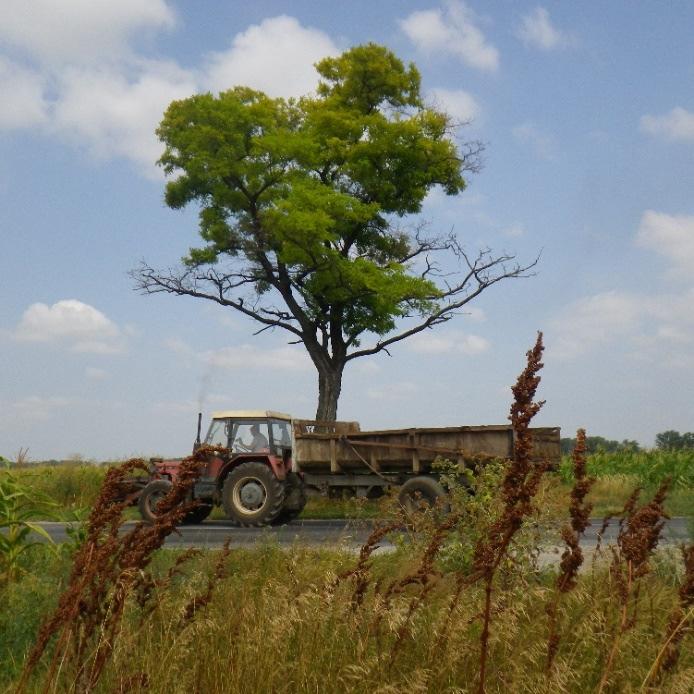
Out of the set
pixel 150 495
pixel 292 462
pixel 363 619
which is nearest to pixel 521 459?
pixel 363 619

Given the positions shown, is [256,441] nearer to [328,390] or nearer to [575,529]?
[328,390]

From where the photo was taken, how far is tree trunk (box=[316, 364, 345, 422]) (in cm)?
2688

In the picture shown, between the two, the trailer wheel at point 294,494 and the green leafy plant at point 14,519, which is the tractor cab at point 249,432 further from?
the green leafy plant at point 14,519

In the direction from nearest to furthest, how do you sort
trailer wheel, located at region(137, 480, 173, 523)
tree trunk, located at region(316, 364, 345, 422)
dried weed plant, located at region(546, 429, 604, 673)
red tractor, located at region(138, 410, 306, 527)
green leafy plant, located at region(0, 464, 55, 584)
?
dried weed plant, located at region(546, 429, 604, 673), green leafy plant, located at region(0, 464, 55, 584), red tractor, located at region(138, 410, 306, 527), trailer wheel, located at region(137, 480, 173, 523), tree trunk, located at region(316, 364, 345, 422)

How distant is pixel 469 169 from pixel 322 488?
15.6 m

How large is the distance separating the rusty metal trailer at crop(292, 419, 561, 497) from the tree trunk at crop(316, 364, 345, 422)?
34.1 ft

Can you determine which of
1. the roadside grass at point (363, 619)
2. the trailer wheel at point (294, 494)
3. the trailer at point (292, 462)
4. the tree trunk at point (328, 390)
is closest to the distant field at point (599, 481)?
the trailer at point (292, 462)

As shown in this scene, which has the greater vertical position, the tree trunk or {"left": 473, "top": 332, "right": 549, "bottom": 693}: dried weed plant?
Result: the tree trunk

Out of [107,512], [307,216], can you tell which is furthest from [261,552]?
[307,216]

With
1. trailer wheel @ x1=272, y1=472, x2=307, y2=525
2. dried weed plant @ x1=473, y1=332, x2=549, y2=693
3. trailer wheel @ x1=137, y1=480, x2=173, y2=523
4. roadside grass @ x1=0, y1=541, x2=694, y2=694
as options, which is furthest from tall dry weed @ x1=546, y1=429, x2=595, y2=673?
trailer wheel @ x1=137, y1=480, x2=173, y2=523

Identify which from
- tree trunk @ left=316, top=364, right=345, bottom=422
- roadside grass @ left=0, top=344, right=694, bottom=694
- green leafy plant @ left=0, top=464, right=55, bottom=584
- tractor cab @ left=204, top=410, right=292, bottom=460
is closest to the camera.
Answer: roadside grass @ left=0, top=344, right=694, bottom=694

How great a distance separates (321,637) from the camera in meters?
4.53

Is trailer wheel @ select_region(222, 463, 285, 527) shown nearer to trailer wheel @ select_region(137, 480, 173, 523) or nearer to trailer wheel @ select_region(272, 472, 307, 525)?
trailer wheel @ select_region(272, 472, 307, 525)

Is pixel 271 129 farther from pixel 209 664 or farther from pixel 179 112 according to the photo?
pixel 209 664
